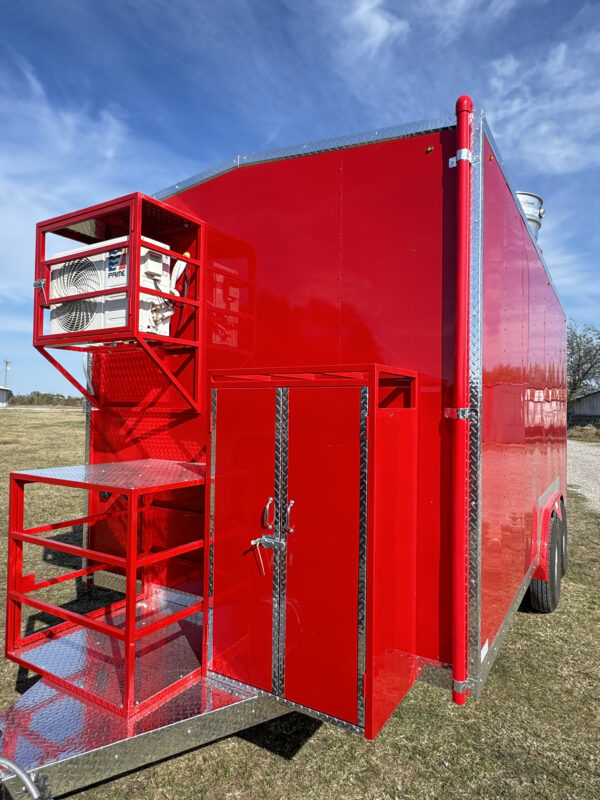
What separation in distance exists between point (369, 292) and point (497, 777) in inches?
108

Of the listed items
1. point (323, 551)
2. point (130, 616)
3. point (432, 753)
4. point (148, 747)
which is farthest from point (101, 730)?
point (432, 753)

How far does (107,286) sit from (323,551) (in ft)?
6.71

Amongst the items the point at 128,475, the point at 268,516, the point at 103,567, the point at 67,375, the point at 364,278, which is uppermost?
the point at 364,278

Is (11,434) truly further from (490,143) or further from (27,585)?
(490,143)

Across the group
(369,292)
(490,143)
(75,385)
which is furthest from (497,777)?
(75,385)

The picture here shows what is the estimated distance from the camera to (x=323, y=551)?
2543mm

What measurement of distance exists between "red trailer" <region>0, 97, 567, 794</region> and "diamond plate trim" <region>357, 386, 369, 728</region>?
12mm

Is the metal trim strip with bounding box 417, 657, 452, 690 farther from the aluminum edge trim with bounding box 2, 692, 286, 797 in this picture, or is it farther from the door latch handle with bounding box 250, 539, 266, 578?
the door latch handle with bounding box 250, 539, 266, 578

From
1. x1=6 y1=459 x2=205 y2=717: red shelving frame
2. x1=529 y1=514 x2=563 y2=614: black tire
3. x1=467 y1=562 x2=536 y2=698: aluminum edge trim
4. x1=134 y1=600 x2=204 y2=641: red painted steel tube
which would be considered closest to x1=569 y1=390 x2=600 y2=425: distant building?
x1=529 y1=514 x2=563 y2=614: black tire

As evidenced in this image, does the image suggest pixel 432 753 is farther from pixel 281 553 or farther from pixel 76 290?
pixel 76 290

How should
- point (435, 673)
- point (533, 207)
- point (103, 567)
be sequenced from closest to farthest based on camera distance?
point (435, 673), point (103, 567), point (533, 207)

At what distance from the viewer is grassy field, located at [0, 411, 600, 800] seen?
282cm

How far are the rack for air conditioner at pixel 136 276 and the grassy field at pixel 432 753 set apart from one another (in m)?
2.11

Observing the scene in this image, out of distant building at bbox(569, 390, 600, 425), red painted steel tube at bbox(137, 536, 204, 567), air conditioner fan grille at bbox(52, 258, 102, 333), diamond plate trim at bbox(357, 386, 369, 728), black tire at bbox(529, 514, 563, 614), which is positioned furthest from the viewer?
distant building at bbox(569, 390, 600, 425)
